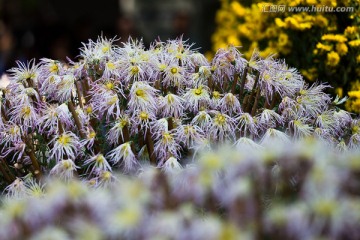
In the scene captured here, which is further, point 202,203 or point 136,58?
point 136,58

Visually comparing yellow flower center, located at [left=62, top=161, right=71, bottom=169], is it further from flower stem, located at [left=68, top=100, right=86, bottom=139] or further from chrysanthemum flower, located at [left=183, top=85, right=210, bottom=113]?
chrysanthemum flower, located at [left=183, top=85, right=210, bottom=113]

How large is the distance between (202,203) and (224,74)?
1.17 metres

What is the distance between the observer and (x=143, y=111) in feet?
8.35

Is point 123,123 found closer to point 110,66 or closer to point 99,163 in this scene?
point 99,163

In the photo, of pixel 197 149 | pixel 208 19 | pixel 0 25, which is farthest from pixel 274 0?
pixel 208 19

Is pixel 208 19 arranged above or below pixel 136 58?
below

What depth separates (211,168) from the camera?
5.68 feet

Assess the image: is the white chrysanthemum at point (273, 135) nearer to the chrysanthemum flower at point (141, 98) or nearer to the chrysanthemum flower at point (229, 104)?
the chrysanthemum flower at point (229, 104)

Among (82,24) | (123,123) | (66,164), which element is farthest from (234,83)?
(82,24)

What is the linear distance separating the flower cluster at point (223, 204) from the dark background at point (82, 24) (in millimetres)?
3940

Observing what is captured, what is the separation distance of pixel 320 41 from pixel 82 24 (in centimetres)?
516

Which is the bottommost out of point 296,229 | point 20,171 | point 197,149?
point 20,171

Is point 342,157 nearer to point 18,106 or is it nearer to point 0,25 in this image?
point 18,106

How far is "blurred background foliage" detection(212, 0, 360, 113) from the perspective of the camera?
3541mm
